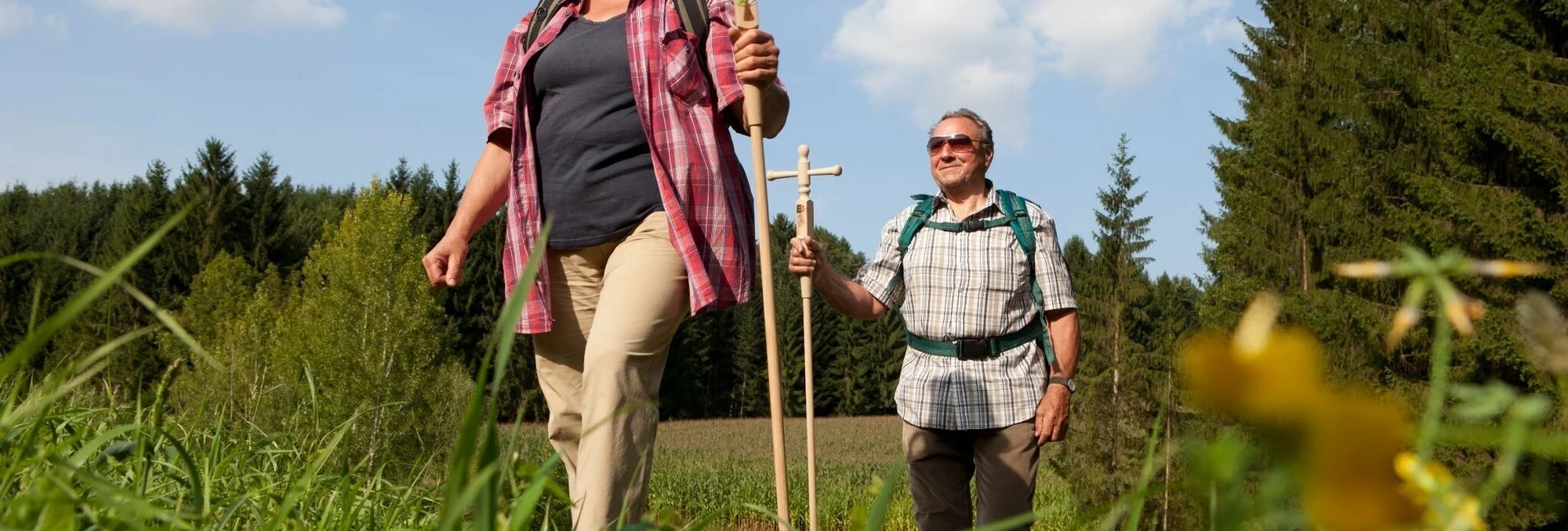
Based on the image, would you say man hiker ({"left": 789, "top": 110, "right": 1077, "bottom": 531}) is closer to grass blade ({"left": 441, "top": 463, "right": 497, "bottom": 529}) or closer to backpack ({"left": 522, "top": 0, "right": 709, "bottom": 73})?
backpack ({"left": 522, "top": 0, "right": 709, "bottom": 73})

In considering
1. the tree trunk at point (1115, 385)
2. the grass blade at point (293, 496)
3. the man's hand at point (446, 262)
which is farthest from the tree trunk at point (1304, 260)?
the grass blade at point (293, 496)

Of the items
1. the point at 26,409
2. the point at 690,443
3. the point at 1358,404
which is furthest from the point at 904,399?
the point at 690,443

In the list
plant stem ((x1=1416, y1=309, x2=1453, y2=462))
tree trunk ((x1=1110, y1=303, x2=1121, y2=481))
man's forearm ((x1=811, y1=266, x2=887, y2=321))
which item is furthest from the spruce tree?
plant stem ((x1=1416, y1=309, x2=1453, y2=462))

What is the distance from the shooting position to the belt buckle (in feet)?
13.6

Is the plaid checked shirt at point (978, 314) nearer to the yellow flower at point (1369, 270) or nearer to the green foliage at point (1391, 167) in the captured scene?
the yellow flower at point (1369, 270)

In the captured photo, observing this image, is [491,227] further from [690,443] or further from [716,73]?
[716,73]

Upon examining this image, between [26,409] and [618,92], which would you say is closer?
[26,409]

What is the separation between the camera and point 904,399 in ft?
14.1

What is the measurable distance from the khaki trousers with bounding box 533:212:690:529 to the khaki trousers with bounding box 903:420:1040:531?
140 centimetres

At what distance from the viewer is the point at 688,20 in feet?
9.82

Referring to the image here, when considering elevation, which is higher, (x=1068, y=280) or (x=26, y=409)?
(x=1068, y=280)

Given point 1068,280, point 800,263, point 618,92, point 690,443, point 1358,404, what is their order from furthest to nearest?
point 690,443
point 1068,280
point 800,263
point 618,92
point 1358,404

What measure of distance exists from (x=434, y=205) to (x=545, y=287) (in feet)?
152

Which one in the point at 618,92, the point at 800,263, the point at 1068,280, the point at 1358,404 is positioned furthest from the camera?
the point at 1068,280
